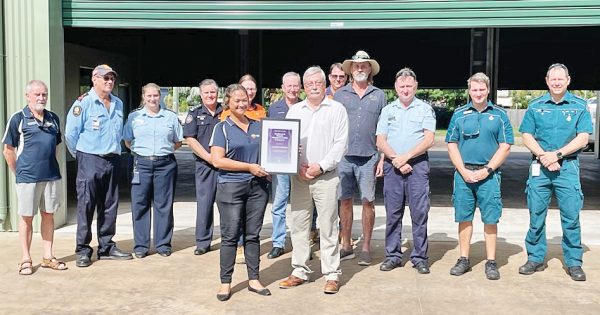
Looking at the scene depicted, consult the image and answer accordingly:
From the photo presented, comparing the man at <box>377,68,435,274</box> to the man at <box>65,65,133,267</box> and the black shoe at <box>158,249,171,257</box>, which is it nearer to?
the black shoe at <box>158,249,171,257</box>

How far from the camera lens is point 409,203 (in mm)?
5637

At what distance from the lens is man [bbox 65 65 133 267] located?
5770 millimetres

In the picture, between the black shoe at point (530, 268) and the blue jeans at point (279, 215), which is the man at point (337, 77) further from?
the black shoe at point (530, 268)

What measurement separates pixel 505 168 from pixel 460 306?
12271mm

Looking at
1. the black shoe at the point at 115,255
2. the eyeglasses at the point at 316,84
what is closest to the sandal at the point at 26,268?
the black shoe at the point at 115,255

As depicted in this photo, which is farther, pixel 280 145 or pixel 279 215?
pixel 279 215

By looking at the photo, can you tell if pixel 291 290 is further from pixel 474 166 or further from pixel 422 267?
pixel 474 166

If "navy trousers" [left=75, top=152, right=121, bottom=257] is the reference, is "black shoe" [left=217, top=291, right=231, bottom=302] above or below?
below

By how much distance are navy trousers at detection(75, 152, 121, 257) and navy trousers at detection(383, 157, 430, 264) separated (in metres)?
2.62

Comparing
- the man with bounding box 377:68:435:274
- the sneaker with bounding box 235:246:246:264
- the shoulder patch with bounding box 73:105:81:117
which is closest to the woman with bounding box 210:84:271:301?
the sneaker with bounding box 235:246:246:264

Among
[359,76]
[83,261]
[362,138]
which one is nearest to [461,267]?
[362,138]

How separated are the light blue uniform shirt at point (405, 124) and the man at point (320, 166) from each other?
69 cm

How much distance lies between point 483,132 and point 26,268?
4182mm

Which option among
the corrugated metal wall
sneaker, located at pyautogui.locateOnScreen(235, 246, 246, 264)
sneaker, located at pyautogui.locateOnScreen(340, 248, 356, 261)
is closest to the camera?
sneaker, located at pyautogui.locateOnScreen(235, 246, 246, 264)
